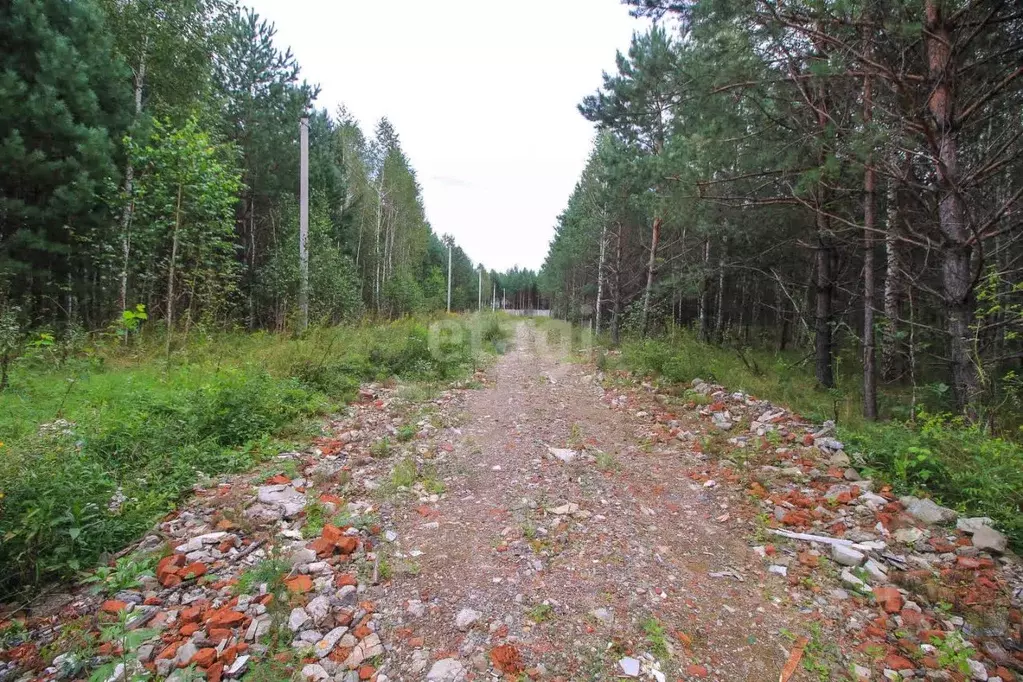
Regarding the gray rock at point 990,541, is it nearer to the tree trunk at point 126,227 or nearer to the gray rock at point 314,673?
the gray rock at point 314,673

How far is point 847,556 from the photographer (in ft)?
9.77

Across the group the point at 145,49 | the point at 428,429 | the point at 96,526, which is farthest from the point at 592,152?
the point at 96,526

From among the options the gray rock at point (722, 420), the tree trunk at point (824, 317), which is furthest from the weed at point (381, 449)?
the tree trunk at point (824, 317)

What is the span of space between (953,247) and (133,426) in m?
8.38

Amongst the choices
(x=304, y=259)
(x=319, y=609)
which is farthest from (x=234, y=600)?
(x=304, y=259)

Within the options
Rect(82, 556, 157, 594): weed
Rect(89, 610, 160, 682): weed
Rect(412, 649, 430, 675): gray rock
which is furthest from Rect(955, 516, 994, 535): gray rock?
Rect(82, 556, 157, 594): weed

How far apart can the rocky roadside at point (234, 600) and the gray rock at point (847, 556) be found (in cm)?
305

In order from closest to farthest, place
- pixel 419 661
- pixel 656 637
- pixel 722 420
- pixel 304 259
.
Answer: pixel 419 661
pixel 656 637
pixel 722 420
pixel 304 259

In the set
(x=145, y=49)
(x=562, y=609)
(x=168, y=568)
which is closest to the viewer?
(x=562, y=609)

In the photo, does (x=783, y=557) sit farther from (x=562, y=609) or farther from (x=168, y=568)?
(x=168, y=568)

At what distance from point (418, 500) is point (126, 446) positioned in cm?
263

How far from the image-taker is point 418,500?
384 cm

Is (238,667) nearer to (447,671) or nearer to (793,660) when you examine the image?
(447,671)

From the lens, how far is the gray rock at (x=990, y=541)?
2961 millimetres
